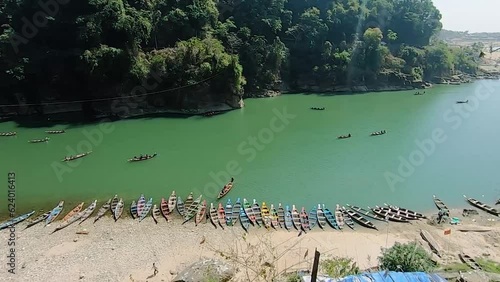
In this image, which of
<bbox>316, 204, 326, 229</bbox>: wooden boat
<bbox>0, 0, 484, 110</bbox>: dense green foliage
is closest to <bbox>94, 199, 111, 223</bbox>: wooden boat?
<bbox>316, 204, 326, 229</bbox>: wooden boat

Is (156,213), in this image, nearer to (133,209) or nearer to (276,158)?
(133,209)

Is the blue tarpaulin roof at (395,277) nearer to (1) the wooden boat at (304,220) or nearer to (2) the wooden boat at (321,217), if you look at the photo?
(1) the wooden boat at (304,220)

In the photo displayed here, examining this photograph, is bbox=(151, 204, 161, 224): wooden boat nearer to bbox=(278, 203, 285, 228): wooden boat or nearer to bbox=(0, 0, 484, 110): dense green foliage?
bbox=(278, 203, 285, 228): wooden boat

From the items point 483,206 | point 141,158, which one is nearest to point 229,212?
point 141,158

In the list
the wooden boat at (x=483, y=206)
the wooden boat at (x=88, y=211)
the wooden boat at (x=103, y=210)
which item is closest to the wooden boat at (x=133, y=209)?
the wooden boat at (x=103, y=210)

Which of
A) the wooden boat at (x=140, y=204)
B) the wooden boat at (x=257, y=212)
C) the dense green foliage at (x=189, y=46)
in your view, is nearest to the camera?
the wooden boat at (x=257, y=212)

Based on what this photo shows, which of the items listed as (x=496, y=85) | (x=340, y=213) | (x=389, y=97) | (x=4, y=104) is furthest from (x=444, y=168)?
(x=496, y=85)
